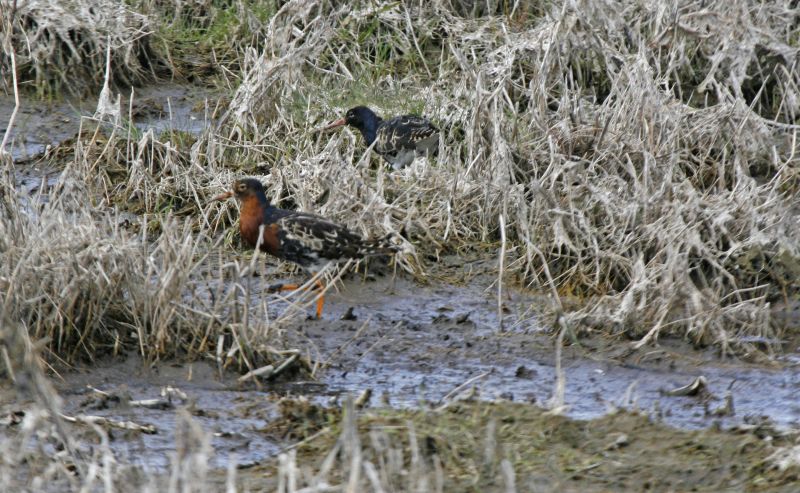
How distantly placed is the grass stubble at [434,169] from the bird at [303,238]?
28cm

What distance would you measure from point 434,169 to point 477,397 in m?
2.71

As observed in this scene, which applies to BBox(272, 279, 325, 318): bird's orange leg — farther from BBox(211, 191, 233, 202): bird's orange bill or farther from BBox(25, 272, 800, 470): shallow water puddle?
BBox(211, 191, 233, 202): bird's orange bill

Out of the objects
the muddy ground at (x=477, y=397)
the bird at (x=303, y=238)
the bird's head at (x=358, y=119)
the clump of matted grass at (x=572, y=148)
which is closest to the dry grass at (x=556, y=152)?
the clump of matted grass at (x=572, y=148)

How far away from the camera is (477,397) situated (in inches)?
236

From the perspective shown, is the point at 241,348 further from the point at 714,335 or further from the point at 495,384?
the point at 714,335

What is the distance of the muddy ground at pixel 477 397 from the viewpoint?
17.3 feet

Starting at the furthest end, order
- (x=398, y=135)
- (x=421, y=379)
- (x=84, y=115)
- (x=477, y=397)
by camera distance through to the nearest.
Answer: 1. (x=84, y=115)
2. (x=398, y=135)
3. (x=421, y=379)
4. (x=477, y=397)

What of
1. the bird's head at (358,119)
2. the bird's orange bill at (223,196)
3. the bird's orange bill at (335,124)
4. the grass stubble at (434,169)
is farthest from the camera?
the bird's head at (358,119)

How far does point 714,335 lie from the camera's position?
686 cm

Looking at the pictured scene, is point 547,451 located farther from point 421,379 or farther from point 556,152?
point 556,152

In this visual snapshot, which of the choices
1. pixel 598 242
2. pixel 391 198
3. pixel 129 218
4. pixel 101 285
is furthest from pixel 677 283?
pixel 129 218

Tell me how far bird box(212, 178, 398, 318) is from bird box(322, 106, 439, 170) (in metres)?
1.39

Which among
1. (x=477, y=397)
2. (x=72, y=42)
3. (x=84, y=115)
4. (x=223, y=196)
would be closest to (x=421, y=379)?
(x=477, y=397)

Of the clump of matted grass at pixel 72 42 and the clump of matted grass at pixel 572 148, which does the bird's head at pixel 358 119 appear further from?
the clump of matted grass at pixel 72 42
